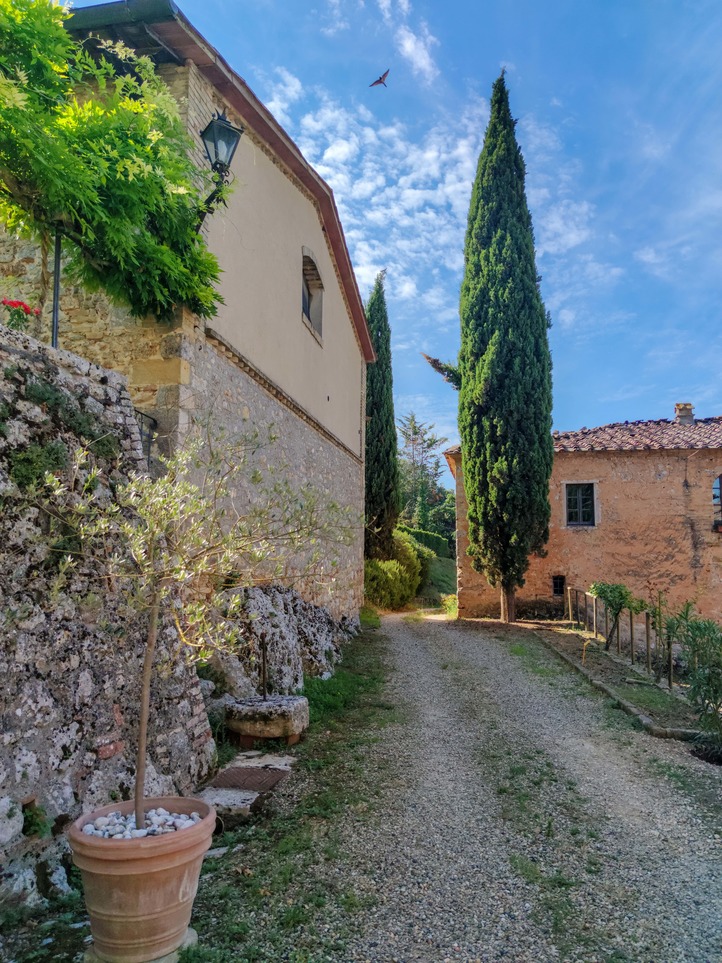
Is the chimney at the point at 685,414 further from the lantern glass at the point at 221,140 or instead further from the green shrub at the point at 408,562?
the lantern glass at the point at 221,140

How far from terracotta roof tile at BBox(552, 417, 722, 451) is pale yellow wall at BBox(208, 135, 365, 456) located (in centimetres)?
783

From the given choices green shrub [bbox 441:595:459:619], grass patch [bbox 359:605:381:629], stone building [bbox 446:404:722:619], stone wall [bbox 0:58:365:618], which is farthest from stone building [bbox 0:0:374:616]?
stone building [bbox 446:404:722:619]

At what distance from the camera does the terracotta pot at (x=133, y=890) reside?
2.43 m

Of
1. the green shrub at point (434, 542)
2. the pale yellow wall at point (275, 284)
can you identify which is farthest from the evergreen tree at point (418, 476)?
the pale yellow wall at point (275, 284)

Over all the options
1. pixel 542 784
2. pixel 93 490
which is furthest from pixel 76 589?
pixel 542 784

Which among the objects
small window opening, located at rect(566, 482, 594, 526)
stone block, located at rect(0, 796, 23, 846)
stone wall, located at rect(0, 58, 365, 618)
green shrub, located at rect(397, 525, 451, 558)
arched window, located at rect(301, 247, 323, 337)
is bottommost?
stone block, located at rect(0, 796, 23, 846)

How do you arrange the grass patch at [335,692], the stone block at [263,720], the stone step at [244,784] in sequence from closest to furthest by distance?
the stone step at [244,784], the stone block at [263,720], the grass patch at [335,692]

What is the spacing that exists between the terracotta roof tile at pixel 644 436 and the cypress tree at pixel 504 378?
7.40 ft

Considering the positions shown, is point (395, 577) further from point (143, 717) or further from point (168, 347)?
point (143, 717)

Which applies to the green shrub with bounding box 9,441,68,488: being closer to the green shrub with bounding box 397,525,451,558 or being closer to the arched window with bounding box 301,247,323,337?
the arched window with bounding box 301,247,323,337

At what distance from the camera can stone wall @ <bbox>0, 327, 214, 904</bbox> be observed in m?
3.01

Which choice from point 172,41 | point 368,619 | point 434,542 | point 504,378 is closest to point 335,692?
point 368,619

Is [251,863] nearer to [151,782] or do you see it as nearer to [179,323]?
[151,782]

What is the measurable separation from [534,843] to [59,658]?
320 centimetres
